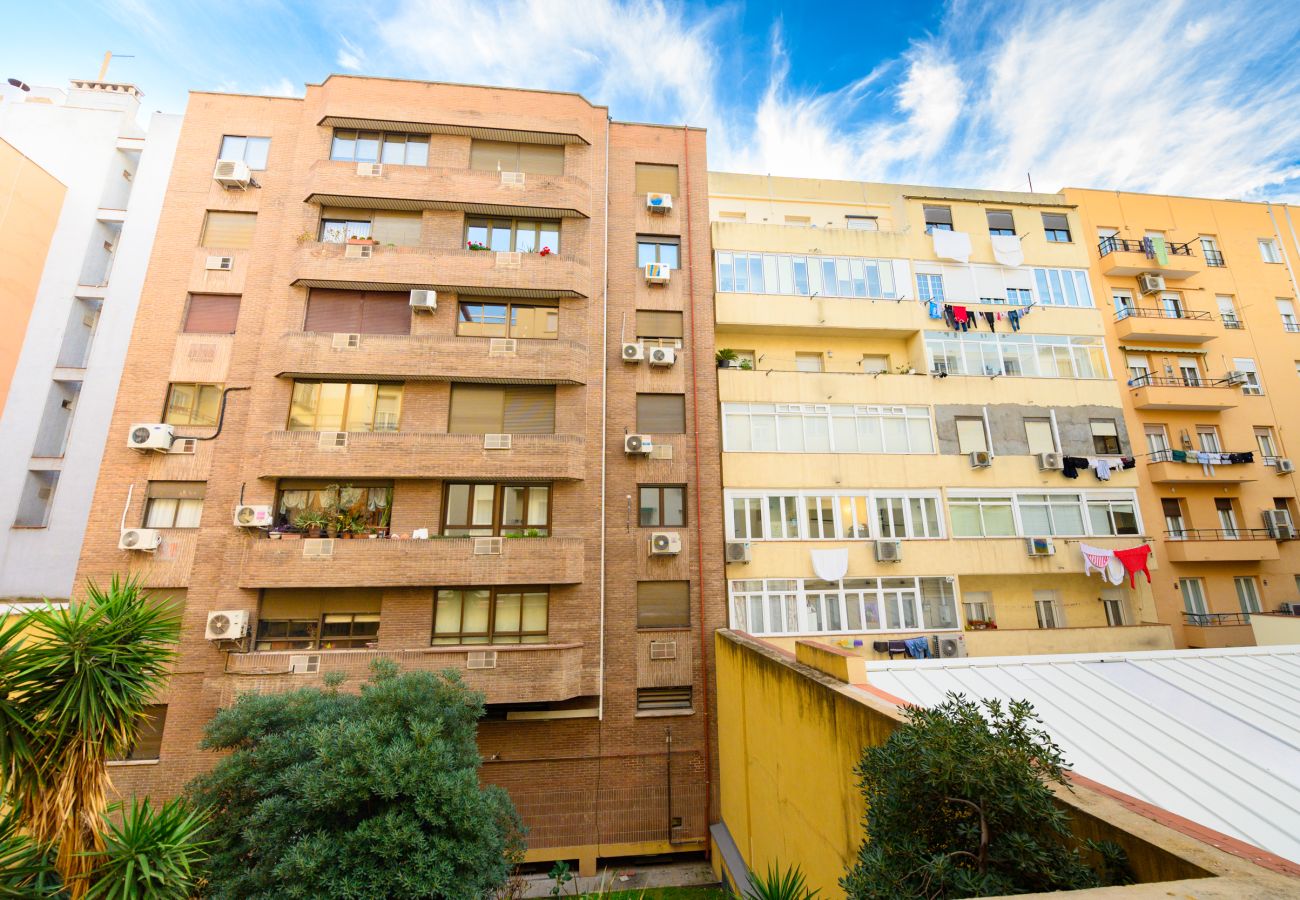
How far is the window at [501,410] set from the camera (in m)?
14.0

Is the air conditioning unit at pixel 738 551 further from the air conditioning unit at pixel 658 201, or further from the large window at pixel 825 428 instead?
the air conditioning unit at pixel 658 201

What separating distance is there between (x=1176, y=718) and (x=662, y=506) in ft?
34.6

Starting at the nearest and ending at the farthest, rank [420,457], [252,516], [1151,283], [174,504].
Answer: [252,516], [420,457], [174,504], [1151,283]

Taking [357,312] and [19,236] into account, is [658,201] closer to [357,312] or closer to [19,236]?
[357,312]

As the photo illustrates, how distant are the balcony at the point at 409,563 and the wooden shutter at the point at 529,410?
3078 mm

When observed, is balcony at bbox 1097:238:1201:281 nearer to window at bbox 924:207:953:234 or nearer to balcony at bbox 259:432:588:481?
window at bbox 924:207:953:234

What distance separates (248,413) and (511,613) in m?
8.74

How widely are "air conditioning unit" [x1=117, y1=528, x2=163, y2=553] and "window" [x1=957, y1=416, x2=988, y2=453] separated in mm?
22393

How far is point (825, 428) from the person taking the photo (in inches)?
627

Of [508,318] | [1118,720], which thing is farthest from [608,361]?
[1118,720]

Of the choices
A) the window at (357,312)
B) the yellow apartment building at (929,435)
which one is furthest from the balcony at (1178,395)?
the window at (357,312)

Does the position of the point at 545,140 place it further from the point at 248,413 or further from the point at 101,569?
the point at 101,569

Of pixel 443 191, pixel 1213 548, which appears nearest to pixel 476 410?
pixel 443 191

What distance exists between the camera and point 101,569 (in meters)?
12.6
